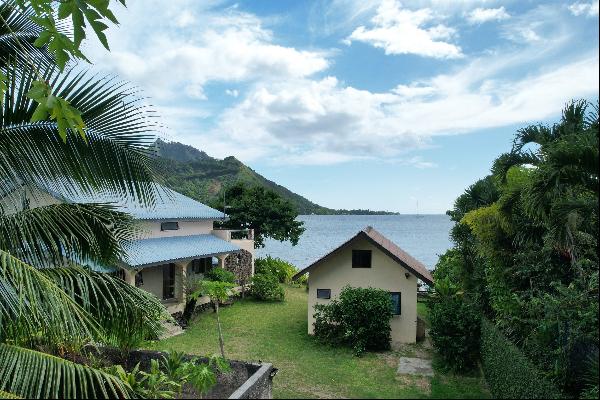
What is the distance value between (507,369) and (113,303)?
19.3 feet

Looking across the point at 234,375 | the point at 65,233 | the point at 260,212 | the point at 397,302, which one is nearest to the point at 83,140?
the point at 65,233

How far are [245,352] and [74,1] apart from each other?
43.3ft

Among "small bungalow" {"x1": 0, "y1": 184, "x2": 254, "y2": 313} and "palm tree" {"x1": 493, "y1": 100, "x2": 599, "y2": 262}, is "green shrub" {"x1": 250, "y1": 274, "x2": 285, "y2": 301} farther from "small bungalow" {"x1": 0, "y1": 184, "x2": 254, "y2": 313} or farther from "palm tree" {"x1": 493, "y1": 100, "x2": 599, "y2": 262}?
"palm tree" {"x1": 493, "y1": 100, "x2": 599, "y2": 262}

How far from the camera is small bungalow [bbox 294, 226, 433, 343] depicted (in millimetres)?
16859

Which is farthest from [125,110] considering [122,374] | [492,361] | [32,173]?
[492,361]

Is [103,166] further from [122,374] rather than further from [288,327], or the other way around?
[288,327]

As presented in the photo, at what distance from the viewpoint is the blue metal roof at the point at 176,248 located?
17906mm

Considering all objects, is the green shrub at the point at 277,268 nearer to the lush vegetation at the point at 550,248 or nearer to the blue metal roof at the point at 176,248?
the blue metal roof at the point at 176,248

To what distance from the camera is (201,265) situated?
23.7 meters

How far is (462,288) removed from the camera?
61.8 feet

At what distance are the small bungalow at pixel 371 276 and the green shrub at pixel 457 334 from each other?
2.19 metres

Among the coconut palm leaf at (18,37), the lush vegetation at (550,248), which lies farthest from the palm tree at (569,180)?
the coconut palm leaf at (18,37)

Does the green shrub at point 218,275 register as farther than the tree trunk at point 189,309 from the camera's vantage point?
Yes

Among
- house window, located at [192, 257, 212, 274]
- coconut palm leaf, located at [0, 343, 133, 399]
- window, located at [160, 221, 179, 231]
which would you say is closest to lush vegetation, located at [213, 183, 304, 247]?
house window, located at [192, 257, 212, 274]
